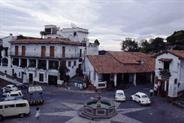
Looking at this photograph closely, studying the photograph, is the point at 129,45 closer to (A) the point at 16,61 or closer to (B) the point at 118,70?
(B) the point at 118,70

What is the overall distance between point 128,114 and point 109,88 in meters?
14.9

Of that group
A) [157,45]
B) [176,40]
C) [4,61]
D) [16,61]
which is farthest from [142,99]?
[157,45]

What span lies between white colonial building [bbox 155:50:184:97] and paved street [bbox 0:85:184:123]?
196cm

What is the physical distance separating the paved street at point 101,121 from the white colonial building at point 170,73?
Result: 1.96m

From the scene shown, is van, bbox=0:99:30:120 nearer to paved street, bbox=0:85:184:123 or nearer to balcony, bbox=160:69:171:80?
paved street, bbox=0:85:184:123

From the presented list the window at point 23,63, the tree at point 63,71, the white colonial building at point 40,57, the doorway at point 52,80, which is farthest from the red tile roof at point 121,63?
the window at point 23,63

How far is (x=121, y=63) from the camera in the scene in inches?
1852

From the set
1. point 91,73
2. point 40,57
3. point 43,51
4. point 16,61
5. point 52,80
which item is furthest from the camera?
point 16,61

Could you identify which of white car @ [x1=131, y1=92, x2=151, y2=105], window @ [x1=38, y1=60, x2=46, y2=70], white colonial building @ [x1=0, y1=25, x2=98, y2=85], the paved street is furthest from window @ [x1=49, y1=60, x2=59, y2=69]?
white car @ [x1=131, y1=92, x2=151, y2=105]

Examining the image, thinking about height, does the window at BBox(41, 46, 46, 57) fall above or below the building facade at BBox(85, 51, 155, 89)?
above

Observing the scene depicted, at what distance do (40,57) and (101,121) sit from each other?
26.3 meters

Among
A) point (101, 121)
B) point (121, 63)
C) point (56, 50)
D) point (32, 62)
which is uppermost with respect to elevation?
point (56, 50)

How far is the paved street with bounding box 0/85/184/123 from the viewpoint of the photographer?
2662 centimetres

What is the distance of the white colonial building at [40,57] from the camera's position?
47.5 metres
